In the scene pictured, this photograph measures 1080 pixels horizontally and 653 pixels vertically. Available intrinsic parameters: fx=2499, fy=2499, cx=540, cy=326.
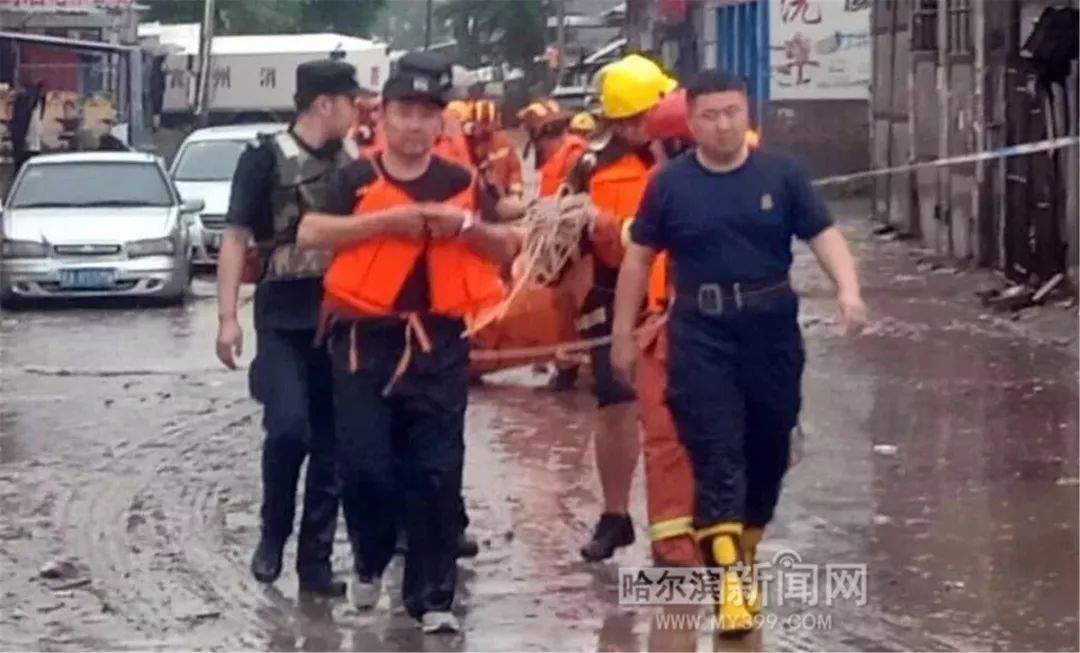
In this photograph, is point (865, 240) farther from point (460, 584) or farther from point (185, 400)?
point (460, 584)

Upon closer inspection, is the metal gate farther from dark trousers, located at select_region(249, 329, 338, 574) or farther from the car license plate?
dark trousers, located at select_region(249, 329, 338, 574)

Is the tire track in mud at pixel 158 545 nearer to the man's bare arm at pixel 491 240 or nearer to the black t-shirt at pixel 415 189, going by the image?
the black t-shirt at pixel 415 189

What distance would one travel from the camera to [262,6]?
76312mm

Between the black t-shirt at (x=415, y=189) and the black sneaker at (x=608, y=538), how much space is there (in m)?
1.78

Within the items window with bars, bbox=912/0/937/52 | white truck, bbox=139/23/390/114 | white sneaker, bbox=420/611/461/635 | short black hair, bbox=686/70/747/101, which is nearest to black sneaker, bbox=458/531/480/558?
white sneaker, bbox=420/611/461/635

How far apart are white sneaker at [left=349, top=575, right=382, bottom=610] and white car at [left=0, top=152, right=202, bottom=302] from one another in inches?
536

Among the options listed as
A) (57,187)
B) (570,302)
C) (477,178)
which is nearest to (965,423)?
(570,302)

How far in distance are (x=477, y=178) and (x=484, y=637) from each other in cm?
159

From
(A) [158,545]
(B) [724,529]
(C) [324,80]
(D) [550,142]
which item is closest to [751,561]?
(B) [724,529]

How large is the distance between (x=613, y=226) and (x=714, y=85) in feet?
4.47

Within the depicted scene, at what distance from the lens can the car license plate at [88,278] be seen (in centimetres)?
2202

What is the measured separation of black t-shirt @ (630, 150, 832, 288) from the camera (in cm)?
801

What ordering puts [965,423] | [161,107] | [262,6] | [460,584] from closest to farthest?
[460,584] < [965,423] < [161,107] < [262,6]

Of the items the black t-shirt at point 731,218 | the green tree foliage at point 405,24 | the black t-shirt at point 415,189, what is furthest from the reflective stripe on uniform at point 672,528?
the green tree foliage at point 405,24
